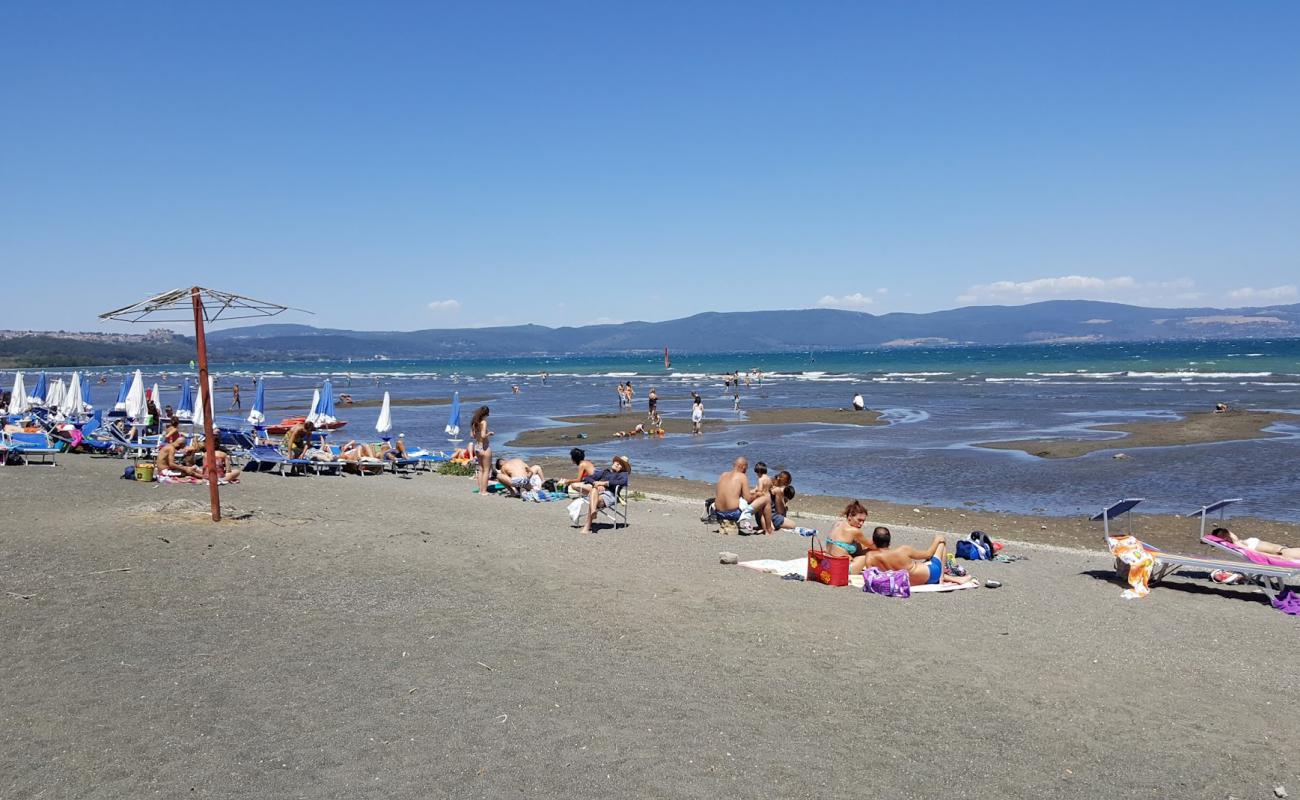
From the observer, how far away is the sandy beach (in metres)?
4.99

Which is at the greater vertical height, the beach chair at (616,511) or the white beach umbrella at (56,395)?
the white beach umbrella at (56,395)

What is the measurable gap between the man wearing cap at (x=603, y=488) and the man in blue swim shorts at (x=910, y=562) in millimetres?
3848

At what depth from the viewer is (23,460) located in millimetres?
18547

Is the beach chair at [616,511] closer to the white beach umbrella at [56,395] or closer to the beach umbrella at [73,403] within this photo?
the beach umbrella at [73,403]

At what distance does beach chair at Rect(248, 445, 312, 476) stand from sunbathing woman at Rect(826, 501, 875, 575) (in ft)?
39.5

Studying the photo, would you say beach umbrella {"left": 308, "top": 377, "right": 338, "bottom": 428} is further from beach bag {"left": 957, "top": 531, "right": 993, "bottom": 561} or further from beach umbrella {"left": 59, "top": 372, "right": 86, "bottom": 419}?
beach bag {"left": 957, "top": 531, "right": 993, "bottom": 561}

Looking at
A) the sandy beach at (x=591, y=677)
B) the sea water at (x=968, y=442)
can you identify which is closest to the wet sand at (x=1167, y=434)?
the sea water at (x=968, y=442)

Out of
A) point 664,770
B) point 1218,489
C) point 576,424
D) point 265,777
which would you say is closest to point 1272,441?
point 1218,489

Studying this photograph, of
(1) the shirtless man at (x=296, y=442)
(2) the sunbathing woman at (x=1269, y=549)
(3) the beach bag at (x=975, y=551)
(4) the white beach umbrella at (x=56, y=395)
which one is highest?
(4) the white beach umbrella at (x=56, y=395)

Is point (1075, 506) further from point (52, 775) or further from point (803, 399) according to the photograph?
point (803, 399)

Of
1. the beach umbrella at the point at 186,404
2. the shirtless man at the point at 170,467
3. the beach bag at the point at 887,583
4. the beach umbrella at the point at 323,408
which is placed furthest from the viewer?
the beach umbrella at the point at 186,404

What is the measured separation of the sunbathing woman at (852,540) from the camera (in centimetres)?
959

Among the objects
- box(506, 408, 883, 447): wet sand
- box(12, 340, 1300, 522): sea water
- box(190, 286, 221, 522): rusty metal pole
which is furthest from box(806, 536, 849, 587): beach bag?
box(506, 408, 883, 447): wet sand

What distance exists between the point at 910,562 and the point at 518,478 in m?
7.87
